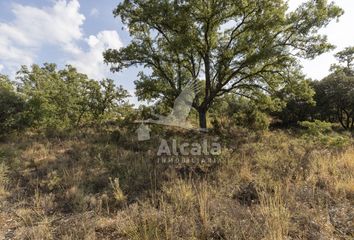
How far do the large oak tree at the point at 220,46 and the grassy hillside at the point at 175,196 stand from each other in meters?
4.27

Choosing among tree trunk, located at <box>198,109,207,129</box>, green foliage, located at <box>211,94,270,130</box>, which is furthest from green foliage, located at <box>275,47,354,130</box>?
tree trunk, located at <box>198,109,207,129</box>

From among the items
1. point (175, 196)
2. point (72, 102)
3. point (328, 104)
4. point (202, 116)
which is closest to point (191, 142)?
point (202, 116)

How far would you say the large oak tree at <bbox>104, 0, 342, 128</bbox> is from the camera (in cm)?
1005

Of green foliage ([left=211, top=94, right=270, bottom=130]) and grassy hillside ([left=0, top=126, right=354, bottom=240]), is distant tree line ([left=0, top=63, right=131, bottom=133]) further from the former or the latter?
green foliage ([left=211, top=94, right=270, bottom=130])

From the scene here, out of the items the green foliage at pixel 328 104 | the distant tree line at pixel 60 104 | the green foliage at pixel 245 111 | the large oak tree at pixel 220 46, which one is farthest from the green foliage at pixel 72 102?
the green foliage at pixel 328 104

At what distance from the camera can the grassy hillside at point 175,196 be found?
3484mm

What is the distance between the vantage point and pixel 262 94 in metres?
12.2

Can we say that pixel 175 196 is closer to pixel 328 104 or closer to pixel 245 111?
pixel 245 111

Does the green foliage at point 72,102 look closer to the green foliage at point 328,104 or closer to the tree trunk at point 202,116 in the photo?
the tree trunk at point 202,116

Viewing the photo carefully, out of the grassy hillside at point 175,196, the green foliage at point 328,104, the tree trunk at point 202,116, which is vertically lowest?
the grassy hillside at point 175,196

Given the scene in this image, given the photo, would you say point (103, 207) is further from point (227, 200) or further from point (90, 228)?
point (227, 200)

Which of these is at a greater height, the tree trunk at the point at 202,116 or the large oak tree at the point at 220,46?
the large oak tree at the point at 220,46

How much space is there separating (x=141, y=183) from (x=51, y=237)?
2.34 metres

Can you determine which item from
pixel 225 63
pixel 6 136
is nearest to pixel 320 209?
pixel 225 63
